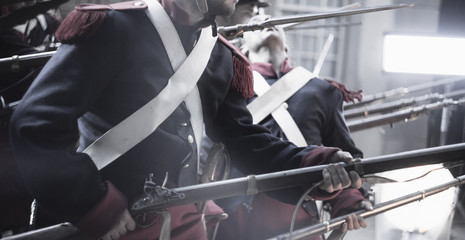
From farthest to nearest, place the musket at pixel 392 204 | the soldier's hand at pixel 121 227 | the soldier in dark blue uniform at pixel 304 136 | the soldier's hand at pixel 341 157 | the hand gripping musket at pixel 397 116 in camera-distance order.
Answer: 1. the hand gripping musket at pixel 397 116
2. the soldier in dark blue uniform at pixel 304 136
3. the musket at pixel 392 204
4. the soldier's hand at pixel 341 157
5. the soldier's hand at pixel 121 227

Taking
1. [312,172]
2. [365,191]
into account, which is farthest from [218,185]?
[365,191]

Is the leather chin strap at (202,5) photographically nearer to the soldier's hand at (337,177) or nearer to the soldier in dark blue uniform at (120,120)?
the soldier in dark blue uniform at (120,120)

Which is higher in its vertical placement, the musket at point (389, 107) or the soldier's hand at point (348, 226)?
the soldier's hand at point (348, 226)

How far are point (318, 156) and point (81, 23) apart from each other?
689mm

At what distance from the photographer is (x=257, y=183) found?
5.10 feet

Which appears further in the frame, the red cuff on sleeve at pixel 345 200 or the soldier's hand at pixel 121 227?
the red cuff on sleeve at pixel 345 200

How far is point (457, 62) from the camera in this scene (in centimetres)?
281

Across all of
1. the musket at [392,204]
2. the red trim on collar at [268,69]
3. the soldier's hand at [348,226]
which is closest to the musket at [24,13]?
the musket at [392,204]

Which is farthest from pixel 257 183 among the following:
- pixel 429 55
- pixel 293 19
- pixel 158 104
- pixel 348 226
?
pixel 429 55

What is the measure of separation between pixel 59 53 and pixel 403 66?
202cm

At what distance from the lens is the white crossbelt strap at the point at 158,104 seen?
4.81 ft

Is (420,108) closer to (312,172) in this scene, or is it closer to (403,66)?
(403,66)

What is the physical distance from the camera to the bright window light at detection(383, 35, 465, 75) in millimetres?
2824

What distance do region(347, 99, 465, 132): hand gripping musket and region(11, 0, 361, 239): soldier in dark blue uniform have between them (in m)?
1.76
